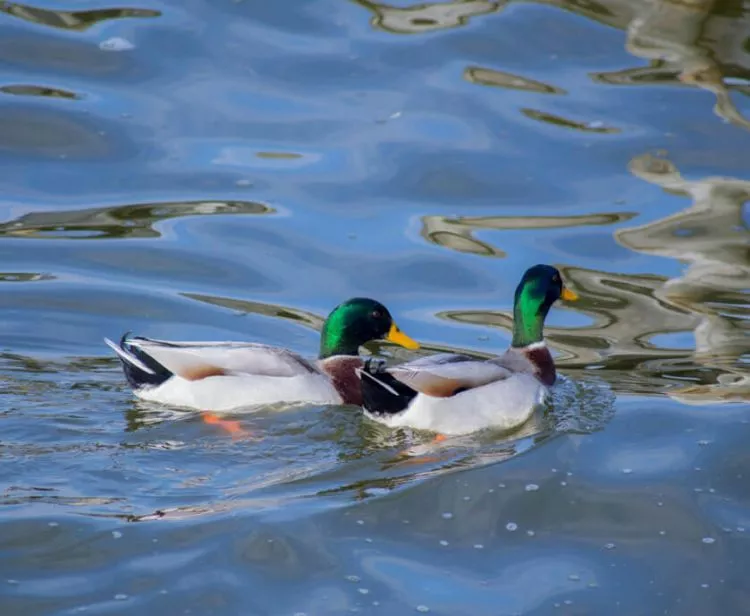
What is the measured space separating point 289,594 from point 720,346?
429 centimetres

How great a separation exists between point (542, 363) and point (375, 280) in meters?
1.96

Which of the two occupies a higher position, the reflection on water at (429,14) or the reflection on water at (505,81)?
the reflection on water at (429,14)

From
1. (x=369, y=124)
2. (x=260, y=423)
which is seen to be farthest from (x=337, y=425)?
(x=369, y=124)

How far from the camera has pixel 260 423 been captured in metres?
8.55

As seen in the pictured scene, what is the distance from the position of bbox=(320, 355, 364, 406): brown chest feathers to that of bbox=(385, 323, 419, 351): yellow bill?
23 cm

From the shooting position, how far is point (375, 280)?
10.9m

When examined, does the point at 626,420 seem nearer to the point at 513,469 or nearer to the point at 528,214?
the point at 513,469

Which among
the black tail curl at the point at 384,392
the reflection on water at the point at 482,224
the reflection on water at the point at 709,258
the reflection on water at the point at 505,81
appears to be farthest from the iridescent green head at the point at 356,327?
the reflection on water at the point at 505,81

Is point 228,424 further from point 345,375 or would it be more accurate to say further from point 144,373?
point 345,375

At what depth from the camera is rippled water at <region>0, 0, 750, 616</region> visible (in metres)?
6.76

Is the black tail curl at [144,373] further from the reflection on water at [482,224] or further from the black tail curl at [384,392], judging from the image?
the reflection on water at [482,224]

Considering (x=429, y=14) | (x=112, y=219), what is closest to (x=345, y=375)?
(x=112, y=219)

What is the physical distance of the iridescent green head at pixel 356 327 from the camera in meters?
9.37

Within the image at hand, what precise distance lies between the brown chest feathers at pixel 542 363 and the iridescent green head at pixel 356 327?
74 centimetres
